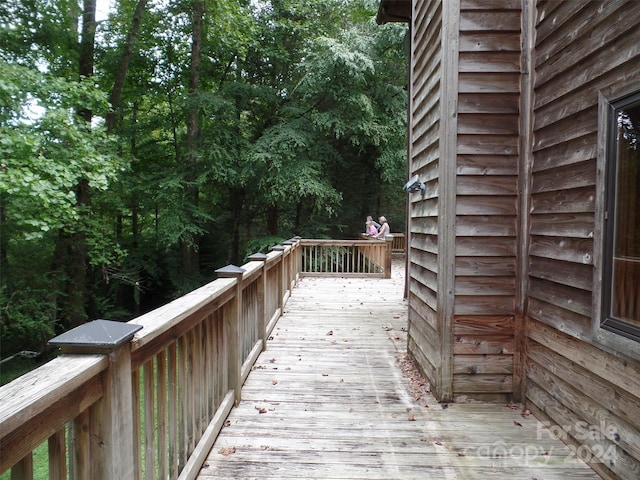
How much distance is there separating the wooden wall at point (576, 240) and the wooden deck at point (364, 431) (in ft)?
0.97

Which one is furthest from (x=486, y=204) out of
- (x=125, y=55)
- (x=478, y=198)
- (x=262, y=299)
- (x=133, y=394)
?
(x=125, y=55)

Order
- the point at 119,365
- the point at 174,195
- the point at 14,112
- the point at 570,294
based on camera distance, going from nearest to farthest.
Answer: the point at 119,365, the point at 570,294, the point at 14,112, the point at 174,195

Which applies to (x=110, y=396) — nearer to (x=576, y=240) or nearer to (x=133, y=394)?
(x=133, y=394)

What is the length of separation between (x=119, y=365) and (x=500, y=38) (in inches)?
131

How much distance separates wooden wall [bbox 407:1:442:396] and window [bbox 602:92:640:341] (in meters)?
1.27

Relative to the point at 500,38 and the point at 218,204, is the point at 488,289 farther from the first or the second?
the point at 218,204

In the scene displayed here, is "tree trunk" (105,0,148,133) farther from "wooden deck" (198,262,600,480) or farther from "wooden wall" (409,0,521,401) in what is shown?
"wooden wall" (409,0,521,401)

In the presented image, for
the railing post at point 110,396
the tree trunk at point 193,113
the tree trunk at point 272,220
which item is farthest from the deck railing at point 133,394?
the tree trunk at point 272,220

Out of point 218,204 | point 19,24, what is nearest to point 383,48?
point 218,204

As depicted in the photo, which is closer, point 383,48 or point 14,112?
point 14,112

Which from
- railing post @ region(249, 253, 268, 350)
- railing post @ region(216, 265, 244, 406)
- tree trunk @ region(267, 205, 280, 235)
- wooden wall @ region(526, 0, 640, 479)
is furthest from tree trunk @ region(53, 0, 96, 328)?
wooden wall @ region(526, 0, 640, 479)

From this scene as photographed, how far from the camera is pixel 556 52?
2.54 meters

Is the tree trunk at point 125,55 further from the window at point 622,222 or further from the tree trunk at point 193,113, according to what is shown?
the window at point 622,222

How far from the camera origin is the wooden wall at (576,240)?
1951 millimetres
